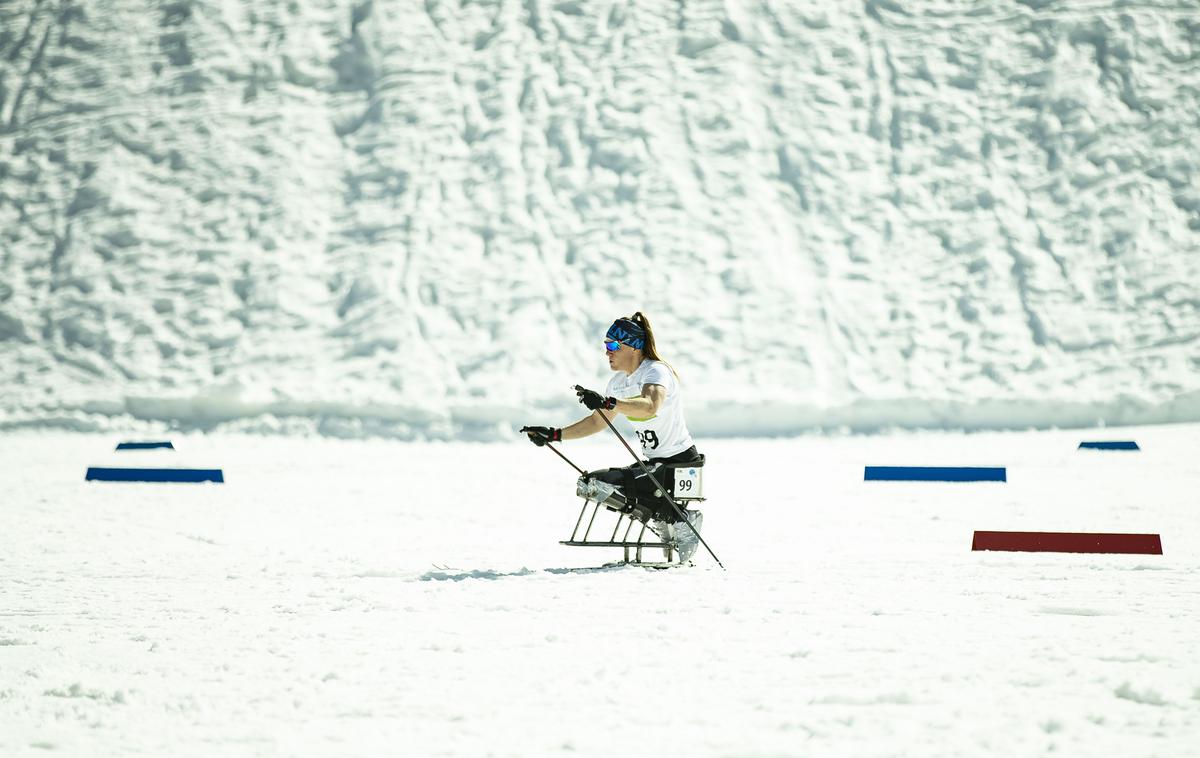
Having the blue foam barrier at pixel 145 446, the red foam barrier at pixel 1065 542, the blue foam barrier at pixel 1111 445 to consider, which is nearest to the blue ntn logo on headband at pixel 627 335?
the red foam barrier at pixel 1065 542

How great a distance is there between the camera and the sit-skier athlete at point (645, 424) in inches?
215

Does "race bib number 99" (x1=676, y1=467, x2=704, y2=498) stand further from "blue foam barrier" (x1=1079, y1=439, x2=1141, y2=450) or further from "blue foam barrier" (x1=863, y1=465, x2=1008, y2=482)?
"blue foam barrier" (x1=1079, y1=439, x2=1141, y2=450)

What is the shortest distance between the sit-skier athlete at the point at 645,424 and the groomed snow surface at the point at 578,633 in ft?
1.06

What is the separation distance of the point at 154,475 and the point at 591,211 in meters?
8.09

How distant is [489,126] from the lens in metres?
17.5

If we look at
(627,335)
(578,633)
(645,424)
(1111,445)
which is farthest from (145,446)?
(578,633)

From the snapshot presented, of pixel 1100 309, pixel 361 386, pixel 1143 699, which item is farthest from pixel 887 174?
pixel 1143 699

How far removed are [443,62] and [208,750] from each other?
1638 cm

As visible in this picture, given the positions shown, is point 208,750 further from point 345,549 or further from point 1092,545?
point 1092,545

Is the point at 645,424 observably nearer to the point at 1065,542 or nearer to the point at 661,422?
the point at 661,422

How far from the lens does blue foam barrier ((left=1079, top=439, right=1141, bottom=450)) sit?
12.0m

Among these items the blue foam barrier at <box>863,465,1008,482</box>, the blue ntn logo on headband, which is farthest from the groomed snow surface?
the blue foam barrier at <box>863,465,1008,482</box>

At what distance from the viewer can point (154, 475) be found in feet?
33.1

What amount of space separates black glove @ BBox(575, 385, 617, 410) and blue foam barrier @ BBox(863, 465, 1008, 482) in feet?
17.3
